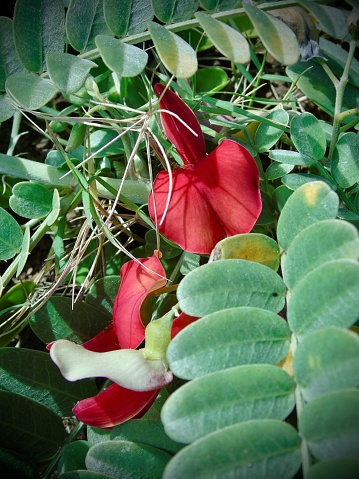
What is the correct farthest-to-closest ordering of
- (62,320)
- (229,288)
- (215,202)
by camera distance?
(62,320) → (215,202) → (229,288)

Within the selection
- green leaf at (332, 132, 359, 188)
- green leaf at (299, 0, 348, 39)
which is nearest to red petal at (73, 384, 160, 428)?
green leaf at (332, 132, 359, 188)

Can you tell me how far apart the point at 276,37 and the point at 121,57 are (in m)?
0.17

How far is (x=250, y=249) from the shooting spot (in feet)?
2.01

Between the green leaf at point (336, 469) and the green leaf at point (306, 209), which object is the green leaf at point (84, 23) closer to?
the green leaf at point (306, 209)

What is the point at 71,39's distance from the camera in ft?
2.34

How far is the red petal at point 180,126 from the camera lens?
656 mm

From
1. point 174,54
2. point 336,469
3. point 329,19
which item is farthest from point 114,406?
point 329,19

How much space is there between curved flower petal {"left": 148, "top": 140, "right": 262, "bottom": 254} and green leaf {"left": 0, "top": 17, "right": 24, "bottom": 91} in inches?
10.7

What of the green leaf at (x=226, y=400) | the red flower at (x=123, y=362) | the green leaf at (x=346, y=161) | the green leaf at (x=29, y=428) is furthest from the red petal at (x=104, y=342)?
the green leaf at (x=346, y=161)

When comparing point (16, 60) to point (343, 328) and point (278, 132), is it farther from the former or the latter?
point (343, 328)

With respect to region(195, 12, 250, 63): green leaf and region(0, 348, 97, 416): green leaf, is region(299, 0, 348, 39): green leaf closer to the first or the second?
region(195, 12, 250, 63): green leaf

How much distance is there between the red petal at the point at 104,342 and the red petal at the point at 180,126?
0.76ft

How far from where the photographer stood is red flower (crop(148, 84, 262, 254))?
2.10 ft

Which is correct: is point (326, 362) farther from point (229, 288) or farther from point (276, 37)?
point (276, 37)
